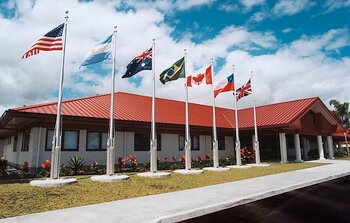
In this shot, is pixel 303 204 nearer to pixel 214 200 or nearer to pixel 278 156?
pixel 214 200

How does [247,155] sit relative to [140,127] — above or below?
below

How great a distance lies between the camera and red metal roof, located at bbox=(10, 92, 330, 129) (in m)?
18.5

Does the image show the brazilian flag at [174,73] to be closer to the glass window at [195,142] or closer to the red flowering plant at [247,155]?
the glass window at [195,142]

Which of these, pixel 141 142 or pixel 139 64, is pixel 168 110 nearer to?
pixel 141 142

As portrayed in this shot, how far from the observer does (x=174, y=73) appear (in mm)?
16547

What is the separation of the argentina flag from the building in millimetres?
4961

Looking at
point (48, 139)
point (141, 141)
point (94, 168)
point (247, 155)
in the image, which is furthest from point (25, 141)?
point (247, 155)

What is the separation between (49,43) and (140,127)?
9.90 m

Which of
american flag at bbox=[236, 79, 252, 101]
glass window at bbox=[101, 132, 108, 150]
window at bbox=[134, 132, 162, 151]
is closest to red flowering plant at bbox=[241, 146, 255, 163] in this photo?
american flag at bbox=[236, 79, 252, 101]

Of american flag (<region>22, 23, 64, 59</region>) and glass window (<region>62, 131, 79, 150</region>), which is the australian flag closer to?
american flag (<region>22, 23, 64, 59</region>)

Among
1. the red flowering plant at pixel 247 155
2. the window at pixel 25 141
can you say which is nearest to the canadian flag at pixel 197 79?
the red flowering plant at pixel 247 155

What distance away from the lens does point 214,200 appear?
8680 mm

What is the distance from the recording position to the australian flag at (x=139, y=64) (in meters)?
15.0

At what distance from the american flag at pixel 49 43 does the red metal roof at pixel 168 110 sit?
483cm
